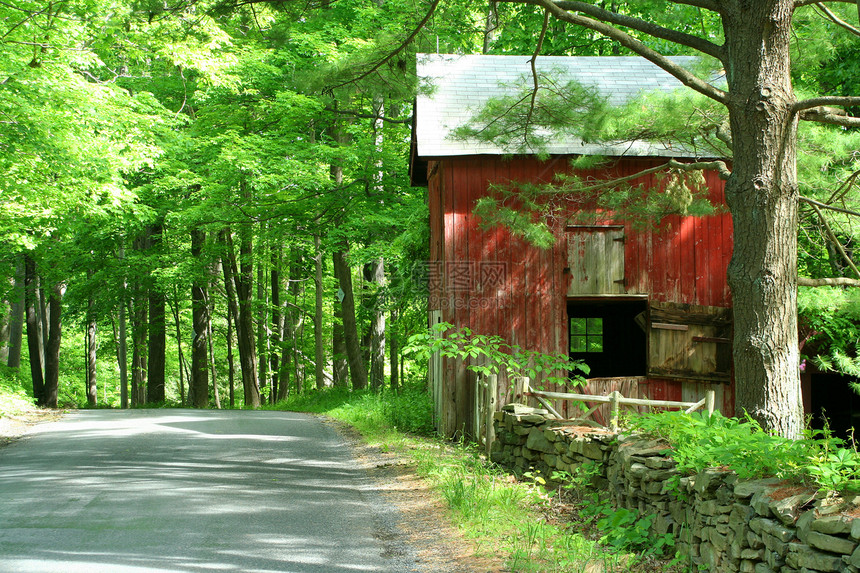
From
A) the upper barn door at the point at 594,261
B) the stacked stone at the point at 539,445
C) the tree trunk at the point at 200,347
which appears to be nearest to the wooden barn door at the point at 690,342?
the upper barn door at the point at 594,261

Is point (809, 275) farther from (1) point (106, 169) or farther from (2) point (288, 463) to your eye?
(1) point (106, 169)

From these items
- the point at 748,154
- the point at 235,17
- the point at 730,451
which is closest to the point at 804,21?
the point at 748,154

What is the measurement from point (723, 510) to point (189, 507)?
470 centimetres

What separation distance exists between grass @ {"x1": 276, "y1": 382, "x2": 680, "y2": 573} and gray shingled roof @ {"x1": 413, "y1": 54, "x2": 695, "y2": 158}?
413 centimetres

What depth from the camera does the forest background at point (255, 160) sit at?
9.10 metres

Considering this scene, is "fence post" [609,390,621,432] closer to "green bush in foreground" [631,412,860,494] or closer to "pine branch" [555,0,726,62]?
"green bush in foreground" [631,412,860,494]

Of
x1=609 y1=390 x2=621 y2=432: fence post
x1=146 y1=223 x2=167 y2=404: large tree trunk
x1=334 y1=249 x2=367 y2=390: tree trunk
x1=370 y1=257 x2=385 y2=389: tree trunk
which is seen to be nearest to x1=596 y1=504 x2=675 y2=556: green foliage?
x1=609 y1=390 x2=621 y2=432: fence post

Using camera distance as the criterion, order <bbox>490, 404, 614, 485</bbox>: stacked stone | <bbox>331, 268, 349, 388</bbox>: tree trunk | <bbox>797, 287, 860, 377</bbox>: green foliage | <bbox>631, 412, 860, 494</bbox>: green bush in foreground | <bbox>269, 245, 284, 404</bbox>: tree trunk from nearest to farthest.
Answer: <bbox>631, 412, 860, 494</bbox>: green bush in foreground, <bbox>490, 404, 614, 485</bbox>: stacked stone, <bbox>797, 287, 860, 377</bbox>: green foliage, <bbox>331, 268, 349, 388</bbox>: tree trunk, <bbox>269, 245, 284, 404</bbox>: tree trunk

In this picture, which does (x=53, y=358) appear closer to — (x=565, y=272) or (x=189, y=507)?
(x=565, y=272)

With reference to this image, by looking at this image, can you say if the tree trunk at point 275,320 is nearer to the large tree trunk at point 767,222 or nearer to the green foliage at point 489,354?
the green foliage at point 489,354

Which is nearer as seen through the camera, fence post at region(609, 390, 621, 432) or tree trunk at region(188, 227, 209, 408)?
fence post at region(609, 390, 621, 432)

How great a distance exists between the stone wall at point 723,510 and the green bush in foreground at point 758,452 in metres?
0.09

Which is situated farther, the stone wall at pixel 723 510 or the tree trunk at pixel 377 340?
the tree trunk at pixel 377 340

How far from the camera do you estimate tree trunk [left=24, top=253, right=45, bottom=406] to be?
1984 centimetres
